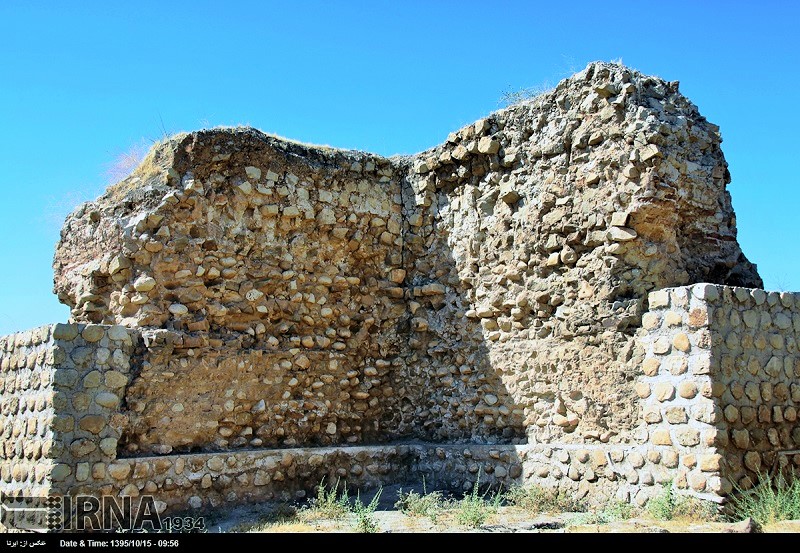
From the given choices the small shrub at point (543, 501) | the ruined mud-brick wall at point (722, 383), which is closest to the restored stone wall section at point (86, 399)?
the small shrub at point (543, 501)

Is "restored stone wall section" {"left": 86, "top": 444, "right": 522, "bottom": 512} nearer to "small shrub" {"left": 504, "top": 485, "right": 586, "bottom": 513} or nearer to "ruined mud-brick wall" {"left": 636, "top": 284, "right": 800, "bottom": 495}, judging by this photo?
"small shrub" {"left": 504, "top": 485, "right": 586, "bottom": 513}

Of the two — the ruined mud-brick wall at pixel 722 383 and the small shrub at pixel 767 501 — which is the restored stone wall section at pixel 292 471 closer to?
the ruined mud-brick wall at pixel 722 383

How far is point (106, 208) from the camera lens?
8.07 metres

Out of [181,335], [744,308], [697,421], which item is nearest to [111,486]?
[181,335]

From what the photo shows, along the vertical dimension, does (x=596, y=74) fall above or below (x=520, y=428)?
above

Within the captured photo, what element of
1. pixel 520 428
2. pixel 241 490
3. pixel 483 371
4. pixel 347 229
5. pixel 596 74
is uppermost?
pixel 596 74

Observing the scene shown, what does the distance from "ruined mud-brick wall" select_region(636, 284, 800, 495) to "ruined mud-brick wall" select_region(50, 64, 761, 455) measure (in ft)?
1.11

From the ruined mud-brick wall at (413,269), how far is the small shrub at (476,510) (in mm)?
Answer: 844

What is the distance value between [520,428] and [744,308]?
8.08ft

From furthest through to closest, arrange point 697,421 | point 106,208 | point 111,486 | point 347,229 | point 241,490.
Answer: point 347,229
point 106,208
point 241,490
point 111,486
point 697,421

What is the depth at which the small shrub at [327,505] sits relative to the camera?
685cm

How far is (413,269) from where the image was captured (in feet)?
29.7

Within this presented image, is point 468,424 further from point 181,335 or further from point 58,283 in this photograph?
point 58,283

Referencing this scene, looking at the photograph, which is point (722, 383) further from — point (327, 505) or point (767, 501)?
point (327, 505)
